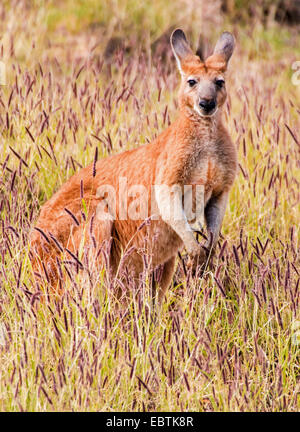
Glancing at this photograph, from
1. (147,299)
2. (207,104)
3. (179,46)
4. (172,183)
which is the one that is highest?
(179,46)

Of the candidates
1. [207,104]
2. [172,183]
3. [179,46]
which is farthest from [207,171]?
[179,46]

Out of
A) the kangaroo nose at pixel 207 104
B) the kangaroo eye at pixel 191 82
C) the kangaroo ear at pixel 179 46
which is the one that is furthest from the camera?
the kangaroo ear at pixel 179 46

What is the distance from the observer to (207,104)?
450 cm

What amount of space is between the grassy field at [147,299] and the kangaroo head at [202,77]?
2.44ft

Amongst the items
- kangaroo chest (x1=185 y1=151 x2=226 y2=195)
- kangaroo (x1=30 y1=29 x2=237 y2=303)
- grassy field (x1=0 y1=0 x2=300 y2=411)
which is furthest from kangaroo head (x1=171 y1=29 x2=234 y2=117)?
grassy field (x1=0 y1=0 x2=300 y2=411)

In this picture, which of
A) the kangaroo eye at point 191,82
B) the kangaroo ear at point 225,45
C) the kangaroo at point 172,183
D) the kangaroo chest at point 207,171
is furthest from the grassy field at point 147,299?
the kangaroo eye at point 191,82

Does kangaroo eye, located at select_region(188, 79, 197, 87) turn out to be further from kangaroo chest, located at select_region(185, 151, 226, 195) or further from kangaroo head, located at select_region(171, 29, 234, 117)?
kangaroo chest, located at select_region(185, 151, 226, 195)

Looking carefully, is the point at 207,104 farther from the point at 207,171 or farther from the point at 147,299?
the point at 147,299

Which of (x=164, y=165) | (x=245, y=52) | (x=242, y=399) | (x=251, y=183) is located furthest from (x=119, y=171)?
(x=245, y=52)

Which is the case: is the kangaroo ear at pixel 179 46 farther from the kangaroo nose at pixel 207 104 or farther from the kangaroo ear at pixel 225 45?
the kangaroo nose at pixel 207 104

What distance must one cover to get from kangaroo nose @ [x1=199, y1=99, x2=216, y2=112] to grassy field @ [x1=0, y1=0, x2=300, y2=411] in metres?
0.82

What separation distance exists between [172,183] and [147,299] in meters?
1.01

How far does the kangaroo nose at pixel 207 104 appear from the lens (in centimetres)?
450

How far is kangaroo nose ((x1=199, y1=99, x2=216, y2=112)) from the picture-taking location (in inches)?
177
